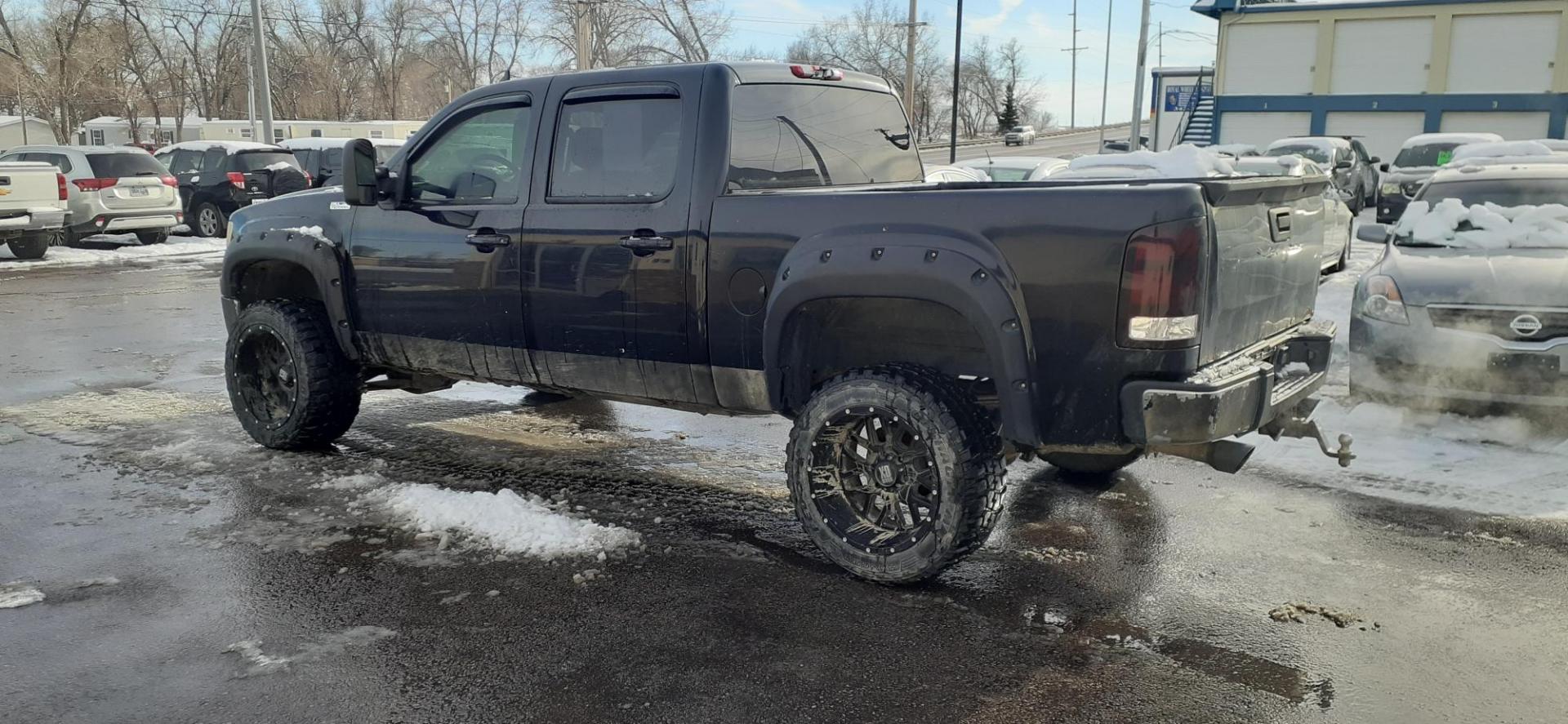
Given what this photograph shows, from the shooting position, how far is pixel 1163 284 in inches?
138

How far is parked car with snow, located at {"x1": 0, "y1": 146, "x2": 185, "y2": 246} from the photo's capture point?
688 inches

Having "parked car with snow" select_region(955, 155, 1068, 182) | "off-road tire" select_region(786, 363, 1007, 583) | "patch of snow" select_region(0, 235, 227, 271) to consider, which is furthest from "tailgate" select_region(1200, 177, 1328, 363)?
"patch of snow" select_region(0, 235, 227, 271)

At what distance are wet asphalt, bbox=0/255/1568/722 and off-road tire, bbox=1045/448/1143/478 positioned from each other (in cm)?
10

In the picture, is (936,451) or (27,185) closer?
(936,451)

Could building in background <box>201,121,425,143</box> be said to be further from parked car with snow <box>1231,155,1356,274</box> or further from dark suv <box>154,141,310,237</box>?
parked car with snow <box>1231,155,1356,274</box>

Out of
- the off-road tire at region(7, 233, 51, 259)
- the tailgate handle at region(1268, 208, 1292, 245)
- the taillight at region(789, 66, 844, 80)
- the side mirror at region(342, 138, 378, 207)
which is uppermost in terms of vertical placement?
the taillight at region(789, 66, 844, 80)

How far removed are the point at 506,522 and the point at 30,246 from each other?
626 inches

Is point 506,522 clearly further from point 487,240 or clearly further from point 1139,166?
point 1139,166

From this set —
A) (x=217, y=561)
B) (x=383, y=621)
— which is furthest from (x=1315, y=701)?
(x=217, y=561)

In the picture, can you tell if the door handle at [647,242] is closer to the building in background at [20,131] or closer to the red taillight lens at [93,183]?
the red taillight lens at [93,183]

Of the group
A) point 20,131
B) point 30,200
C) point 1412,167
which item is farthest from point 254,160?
point 20,131

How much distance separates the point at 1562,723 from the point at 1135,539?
1.73 m

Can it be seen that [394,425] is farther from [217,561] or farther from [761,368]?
[761,368]

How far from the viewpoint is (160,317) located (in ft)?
36.7
